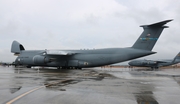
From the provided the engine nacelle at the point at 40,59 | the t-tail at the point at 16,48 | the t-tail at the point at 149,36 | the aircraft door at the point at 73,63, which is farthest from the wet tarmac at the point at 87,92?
the t-tail at the point at 16,48

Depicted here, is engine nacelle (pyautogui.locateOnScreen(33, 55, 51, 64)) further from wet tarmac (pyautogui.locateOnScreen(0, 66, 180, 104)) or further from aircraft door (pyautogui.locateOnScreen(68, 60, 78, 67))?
wet tarmac (pyautogui.locateOnScreen(0, 66, 180, 104))

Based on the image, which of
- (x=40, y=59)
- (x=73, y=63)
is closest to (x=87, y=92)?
(x=73, y=63)

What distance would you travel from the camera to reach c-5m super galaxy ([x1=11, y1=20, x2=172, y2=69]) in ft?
102

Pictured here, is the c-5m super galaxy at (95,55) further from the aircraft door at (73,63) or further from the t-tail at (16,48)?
the t-tail at (16,48)

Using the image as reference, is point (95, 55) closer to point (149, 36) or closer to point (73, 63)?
point (73, 63)

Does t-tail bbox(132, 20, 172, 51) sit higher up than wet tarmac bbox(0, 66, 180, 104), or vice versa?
t-tail bbox(132, 20, 172, 51)

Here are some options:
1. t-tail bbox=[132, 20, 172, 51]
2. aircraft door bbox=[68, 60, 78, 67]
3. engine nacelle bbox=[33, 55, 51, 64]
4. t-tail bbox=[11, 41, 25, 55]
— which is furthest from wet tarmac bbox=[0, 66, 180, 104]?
t-tail bbox=[11, 41, 25, 55]

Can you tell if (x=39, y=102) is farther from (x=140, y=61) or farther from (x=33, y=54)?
(x=140, y=61)

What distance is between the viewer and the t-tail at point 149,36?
30359 mm

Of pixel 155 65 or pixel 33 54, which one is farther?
pixel 155 65

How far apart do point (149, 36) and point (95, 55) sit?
403 inches

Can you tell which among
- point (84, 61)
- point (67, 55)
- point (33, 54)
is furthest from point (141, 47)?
point (33, 54)

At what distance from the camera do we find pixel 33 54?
38750 mm

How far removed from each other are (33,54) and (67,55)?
7918 millimetres
